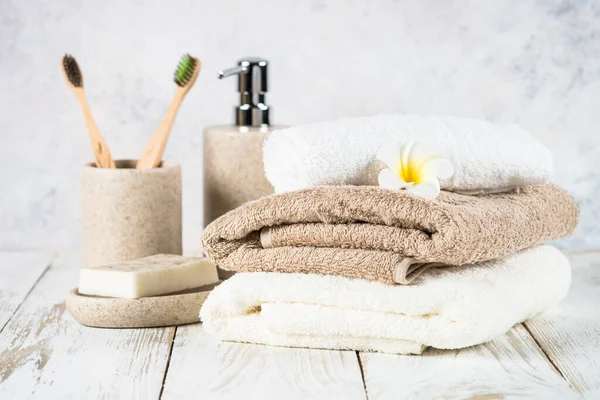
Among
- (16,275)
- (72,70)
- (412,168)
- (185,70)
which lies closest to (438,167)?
(412,168)

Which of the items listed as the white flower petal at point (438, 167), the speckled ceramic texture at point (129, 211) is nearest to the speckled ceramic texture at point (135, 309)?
the speckled ceramic texture at point (129, 211)

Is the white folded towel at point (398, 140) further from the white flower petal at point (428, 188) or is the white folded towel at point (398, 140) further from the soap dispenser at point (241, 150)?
the soap dispenser at point (241, 150)

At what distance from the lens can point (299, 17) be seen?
4.05 ft

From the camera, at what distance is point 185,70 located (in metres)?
1.03

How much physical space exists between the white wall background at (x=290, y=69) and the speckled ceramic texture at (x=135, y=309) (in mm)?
449

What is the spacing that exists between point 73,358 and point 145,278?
0.39ft

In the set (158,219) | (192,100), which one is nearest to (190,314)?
(158,219)

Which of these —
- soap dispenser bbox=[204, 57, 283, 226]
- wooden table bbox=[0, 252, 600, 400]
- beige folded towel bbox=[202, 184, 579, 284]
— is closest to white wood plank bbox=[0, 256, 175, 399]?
wooden table bbox=[0, 252, 600, 400]

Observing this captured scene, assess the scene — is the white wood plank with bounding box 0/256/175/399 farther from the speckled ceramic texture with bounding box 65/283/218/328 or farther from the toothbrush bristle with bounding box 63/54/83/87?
the toothbrush bristle with bounding box 63/54/83/87

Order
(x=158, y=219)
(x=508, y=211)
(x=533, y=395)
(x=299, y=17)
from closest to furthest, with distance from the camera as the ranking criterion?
(x=533, y=395) < (x=508, y=211) < (x=158, y=219) < (x=299, y=17)

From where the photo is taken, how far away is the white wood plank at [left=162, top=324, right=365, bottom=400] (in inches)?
26.1

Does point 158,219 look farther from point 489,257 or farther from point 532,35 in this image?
point 532,35

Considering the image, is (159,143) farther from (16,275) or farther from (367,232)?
(367,232)

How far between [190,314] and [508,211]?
0.33 metres
